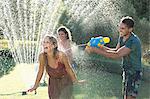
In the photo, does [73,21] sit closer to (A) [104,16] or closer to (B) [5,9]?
(A) [104,16]

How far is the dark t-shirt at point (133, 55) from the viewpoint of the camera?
3723 millimetres

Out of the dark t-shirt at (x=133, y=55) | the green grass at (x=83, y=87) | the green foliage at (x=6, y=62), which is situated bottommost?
the green grass at (x=83, y=87)

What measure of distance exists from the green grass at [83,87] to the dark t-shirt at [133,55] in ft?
7.49

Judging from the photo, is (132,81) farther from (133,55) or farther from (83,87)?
(83,87)

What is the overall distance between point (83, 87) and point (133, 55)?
10.7ft

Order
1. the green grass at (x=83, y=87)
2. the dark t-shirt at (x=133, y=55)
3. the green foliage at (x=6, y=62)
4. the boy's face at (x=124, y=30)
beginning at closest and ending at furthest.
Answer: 1. the dark t-shirt at (x=133, y=55)
2. the boy's face at (x=124, y=30)
3. the green grass at (x=83, y=87)
4. the green foliage at (x=6, y=62)

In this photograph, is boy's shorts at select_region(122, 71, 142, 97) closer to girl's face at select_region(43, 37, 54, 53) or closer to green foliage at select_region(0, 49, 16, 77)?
girl's face at select_region(43, 37, 54, 53)

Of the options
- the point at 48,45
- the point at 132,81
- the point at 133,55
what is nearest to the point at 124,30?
the point at 133,55

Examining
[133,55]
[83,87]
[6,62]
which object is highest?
[133,55]

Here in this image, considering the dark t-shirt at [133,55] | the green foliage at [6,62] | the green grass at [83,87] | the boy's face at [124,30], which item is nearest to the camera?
the dark t-shirt at [133,55]

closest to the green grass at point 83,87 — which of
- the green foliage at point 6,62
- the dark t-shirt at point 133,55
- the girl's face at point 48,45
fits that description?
the green foliage at point 6,62

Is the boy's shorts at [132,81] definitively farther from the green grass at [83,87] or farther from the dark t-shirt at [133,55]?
the green grass at [83,87]

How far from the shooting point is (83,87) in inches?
274

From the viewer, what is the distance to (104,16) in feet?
34.0
